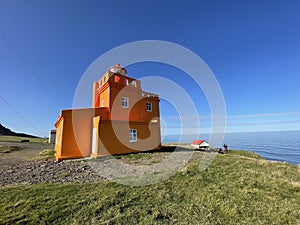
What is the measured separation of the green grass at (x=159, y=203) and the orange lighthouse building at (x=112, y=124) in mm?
5879

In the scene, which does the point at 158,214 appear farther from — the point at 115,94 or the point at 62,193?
the point at 115,94

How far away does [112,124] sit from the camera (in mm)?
11508

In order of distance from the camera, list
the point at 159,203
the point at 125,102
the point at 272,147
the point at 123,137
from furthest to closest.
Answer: the point at 272,147 → the point at 125,102 → the point at 123,137 → the point at 159,203

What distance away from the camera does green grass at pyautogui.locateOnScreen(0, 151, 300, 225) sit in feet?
10.6

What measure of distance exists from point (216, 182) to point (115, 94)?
34.3 ft

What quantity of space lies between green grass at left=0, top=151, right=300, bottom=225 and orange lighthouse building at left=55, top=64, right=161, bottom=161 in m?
5.88

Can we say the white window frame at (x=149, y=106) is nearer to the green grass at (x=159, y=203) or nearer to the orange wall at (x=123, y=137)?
the orange wall at (x=123, y=137)

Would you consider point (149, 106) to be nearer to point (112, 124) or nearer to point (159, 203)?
point (112, 124)

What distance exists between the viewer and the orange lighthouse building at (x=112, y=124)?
1086cm

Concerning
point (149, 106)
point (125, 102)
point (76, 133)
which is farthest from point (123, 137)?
point (149, 106)

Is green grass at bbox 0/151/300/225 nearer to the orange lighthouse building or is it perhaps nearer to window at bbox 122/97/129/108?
the orange lighthouse building

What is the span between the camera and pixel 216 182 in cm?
548

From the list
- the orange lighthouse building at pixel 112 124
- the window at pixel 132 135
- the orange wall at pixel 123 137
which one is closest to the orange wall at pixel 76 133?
the orange lighthouse building at pixel 112 124

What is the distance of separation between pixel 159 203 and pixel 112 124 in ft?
27.6
